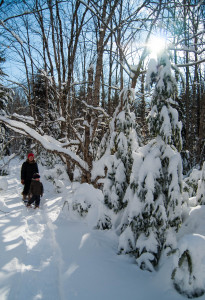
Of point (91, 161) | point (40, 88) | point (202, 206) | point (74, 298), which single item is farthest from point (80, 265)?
point (40, 88)

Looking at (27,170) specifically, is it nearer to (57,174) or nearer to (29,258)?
(57,174)

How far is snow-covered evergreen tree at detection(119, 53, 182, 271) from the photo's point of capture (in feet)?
10.3

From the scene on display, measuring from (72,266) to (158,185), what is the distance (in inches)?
72.5

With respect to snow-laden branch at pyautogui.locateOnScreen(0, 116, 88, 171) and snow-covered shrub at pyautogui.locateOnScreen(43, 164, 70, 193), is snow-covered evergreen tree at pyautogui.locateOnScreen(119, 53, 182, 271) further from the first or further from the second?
snow-covered shrub at pyautogui.locateOnScreen(43, 164, 70, 193)

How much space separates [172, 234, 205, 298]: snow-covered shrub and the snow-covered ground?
0.15 meters

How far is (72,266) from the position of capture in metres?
3.06

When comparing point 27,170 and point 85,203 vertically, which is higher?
point 27,170

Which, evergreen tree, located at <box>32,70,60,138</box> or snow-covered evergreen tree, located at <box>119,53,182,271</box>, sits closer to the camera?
snow-covered evergreen tree, located at <box>119,53,182,271</box>

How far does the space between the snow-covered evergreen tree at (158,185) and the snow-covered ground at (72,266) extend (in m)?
0.30

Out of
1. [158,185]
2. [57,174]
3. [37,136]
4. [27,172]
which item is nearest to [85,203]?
[37,136]

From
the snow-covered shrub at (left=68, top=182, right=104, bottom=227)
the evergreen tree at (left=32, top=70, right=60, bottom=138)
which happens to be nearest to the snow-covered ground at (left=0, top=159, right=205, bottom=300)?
the snow-covered shrub at (left=68, top=182, right=104, bottom=227)

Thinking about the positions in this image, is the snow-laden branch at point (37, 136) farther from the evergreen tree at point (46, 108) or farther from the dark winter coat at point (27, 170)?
the evergreen tree at point (46, 108)

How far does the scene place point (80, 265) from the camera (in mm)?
3111

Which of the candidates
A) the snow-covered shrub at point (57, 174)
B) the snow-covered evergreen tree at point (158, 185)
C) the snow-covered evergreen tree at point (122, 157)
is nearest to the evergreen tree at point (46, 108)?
the snow-covered shrub at point (57, 174)
